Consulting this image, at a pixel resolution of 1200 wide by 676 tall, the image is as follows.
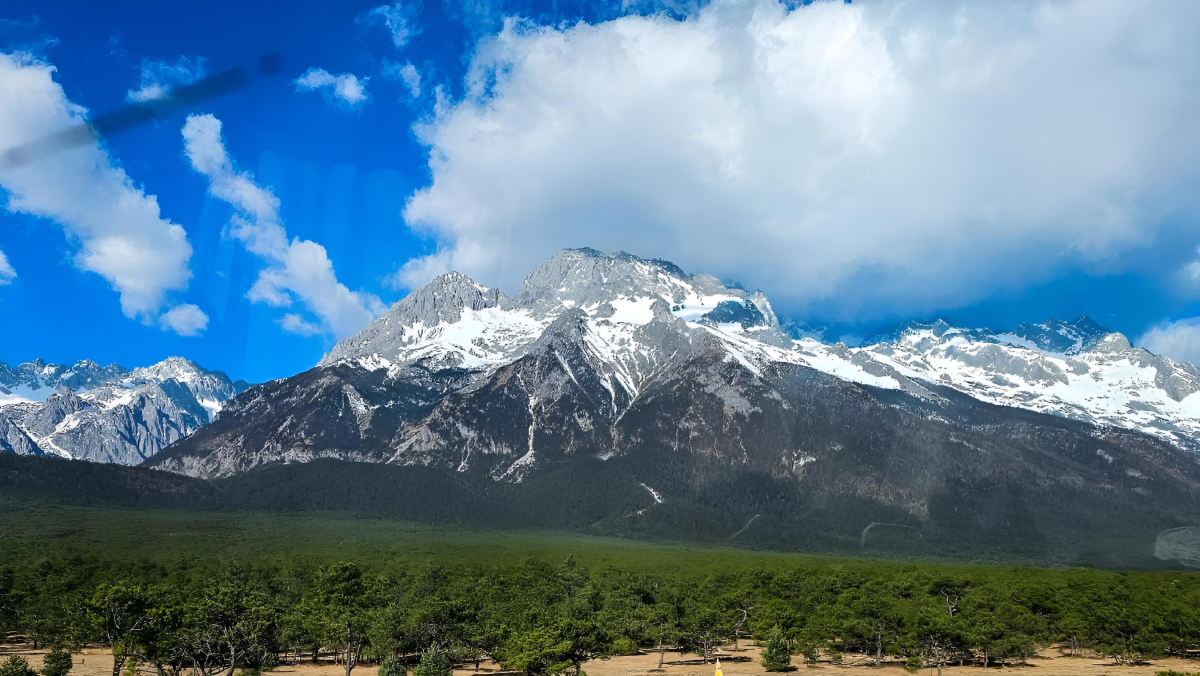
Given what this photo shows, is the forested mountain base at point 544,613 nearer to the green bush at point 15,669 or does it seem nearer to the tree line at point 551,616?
the tree line at point 551,616

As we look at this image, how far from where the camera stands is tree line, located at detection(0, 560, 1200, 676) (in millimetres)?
64812

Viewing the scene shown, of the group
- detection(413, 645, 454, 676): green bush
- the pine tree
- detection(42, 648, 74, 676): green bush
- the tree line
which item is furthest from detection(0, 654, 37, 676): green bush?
the pine tree

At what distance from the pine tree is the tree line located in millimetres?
224

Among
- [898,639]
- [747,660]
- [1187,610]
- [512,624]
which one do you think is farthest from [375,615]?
[1187,610]

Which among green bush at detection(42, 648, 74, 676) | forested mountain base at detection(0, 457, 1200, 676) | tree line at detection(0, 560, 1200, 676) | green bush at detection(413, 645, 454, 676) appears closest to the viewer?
forested mountain base at detection(0, 457, 1200, 676)

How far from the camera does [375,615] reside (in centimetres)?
9088

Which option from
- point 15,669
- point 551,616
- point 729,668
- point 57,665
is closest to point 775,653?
point 729,668

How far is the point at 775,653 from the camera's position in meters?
101

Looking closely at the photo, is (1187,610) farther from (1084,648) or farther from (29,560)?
(29,560)

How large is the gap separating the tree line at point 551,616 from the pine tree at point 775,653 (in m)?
0.22

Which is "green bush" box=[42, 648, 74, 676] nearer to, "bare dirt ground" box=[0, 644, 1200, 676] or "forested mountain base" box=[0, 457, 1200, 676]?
"forested mountain base" box=[0, 457, 1200, 676]

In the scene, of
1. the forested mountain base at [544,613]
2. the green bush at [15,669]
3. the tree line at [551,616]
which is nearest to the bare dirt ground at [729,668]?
the tree line at [551,616]

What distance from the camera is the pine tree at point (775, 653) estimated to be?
101 metres

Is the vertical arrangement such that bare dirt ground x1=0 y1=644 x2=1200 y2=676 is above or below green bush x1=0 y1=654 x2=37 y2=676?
below
